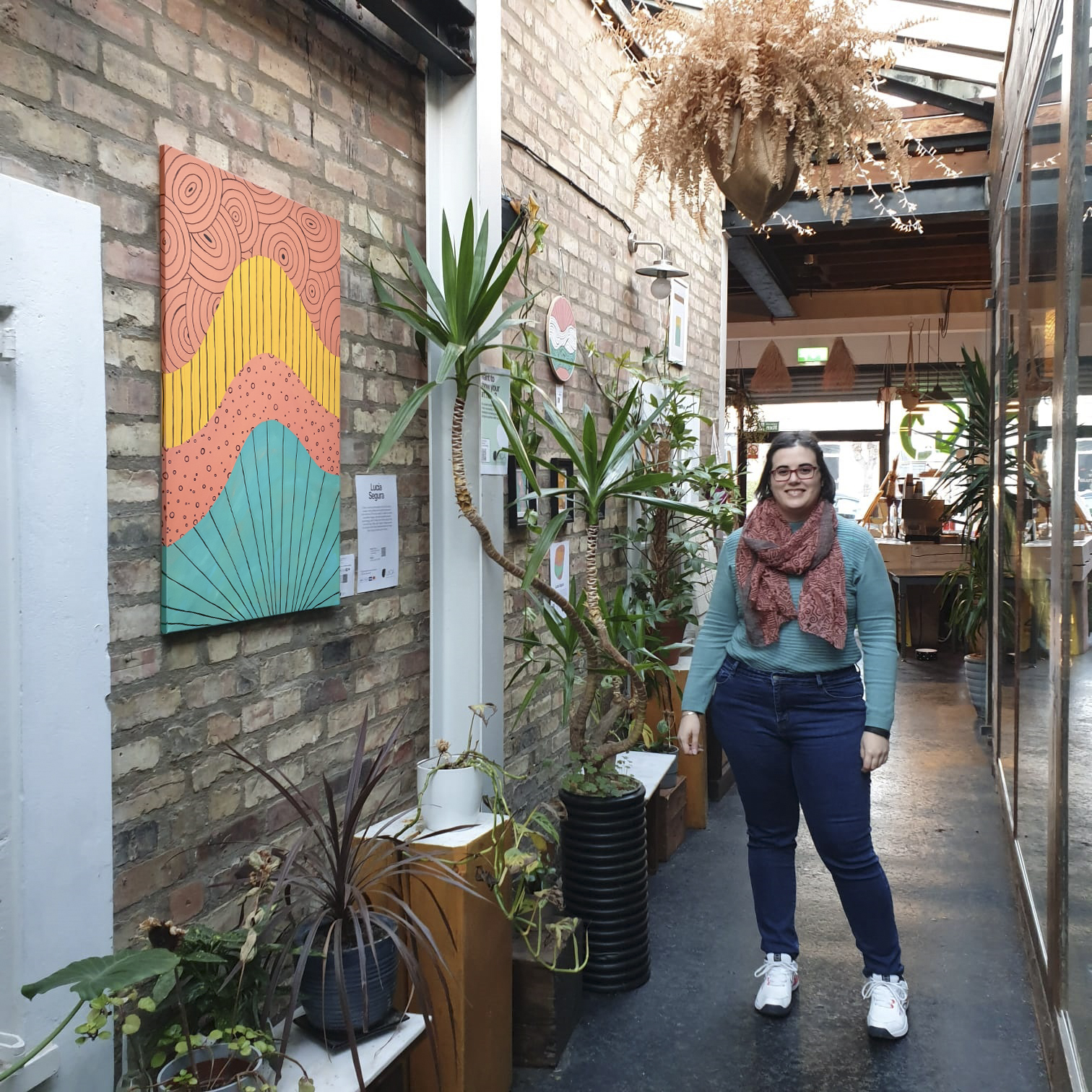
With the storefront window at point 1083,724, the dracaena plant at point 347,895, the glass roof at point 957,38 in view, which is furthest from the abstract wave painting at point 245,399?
the glass roof at point 957,38

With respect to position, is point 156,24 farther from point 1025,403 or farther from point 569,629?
point 1025,403

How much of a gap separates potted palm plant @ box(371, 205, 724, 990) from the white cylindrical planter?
1.68ft

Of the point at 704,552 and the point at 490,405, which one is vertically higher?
the point at 490,405

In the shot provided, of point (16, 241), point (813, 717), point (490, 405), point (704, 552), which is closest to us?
point (16, 241)

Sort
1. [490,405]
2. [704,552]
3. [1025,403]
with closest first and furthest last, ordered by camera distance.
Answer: [490,405] → [1025,403] → [704,552]

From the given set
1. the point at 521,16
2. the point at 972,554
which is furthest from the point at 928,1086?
the point at 972,554

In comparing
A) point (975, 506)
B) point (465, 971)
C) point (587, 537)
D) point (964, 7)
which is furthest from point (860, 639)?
point (975, 506)

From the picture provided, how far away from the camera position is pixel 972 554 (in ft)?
20.3

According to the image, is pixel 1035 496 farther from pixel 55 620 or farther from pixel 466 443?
pixel 55 620

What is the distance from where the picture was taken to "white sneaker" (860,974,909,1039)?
8.77ft

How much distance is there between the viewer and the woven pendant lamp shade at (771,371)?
1073 centimetres

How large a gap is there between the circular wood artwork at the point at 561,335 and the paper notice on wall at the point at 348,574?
4.47ft

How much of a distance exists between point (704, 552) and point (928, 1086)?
3.48 metres

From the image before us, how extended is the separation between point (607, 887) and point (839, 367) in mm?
8543
